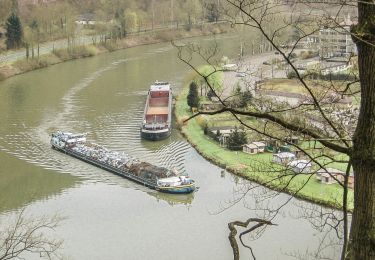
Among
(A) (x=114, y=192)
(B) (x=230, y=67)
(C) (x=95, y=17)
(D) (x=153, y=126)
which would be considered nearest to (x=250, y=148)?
(B) (x=230, y=67)

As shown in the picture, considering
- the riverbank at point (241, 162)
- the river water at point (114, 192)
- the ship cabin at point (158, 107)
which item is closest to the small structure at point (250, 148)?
the riverbank at point (241, 162)

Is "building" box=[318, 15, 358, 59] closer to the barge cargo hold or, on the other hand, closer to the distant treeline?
the barge cargo hold

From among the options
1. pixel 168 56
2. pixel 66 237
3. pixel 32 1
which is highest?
pixel 32 1

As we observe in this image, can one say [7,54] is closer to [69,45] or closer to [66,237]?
[69,45]

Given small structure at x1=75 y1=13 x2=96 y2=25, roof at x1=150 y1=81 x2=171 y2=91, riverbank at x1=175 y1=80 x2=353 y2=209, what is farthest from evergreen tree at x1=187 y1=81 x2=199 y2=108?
small structure at x1=75 y1=13 x2=96 y2=25

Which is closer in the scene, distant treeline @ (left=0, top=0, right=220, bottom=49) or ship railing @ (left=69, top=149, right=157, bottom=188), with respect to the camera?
ship railing @ (left=69, top=149, right=157, bottom=188)

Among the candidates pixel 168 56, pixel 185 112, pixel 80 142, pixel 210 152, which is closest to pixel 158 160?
pixel 210 152

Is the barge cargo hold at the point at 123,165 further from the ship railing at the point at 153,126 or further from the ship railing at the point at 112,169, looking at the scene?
the ship railing at the point at 153,126
